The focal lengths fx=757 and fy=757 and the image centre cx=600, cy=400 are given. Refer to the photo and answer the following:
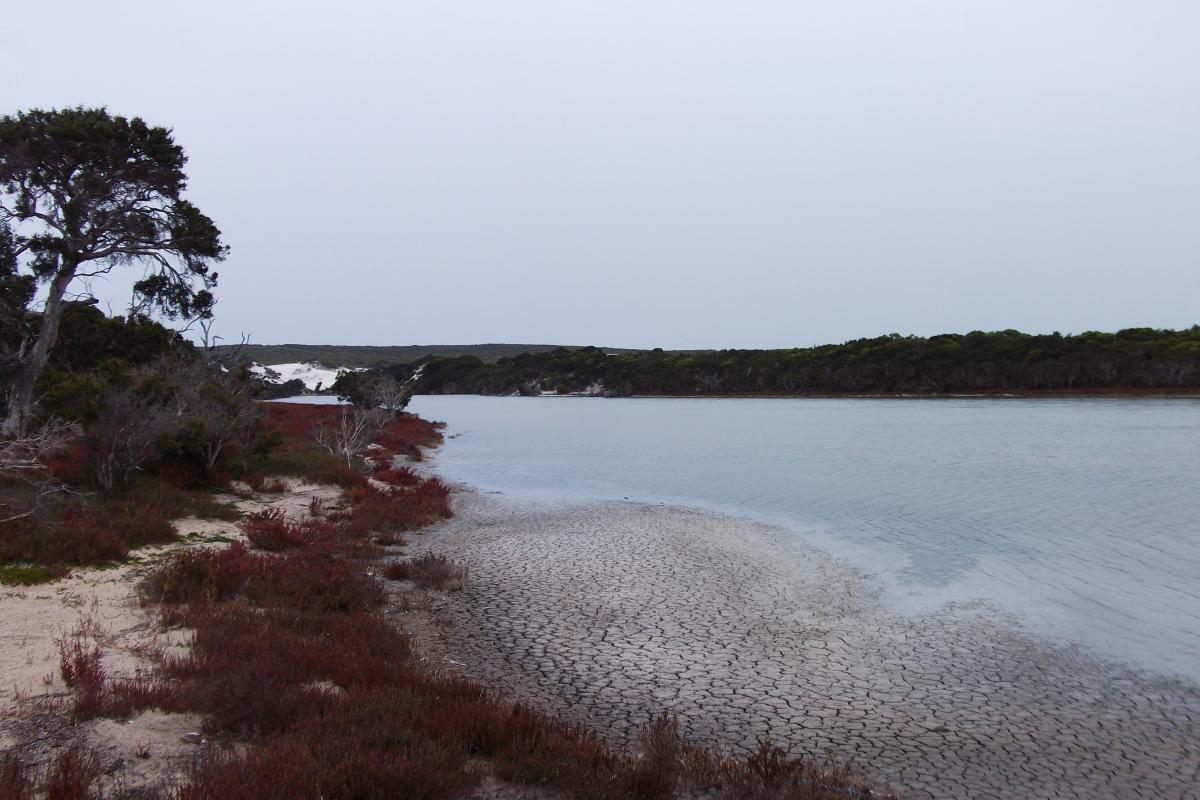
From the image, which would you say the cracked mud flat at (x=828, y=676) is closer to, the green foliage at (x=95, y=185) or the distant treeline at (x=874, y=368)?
the green foliage at (x=95, y=185)

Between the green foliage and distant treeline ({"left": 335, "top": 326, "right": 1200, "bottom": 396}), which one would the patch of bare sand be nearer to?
the green foliage

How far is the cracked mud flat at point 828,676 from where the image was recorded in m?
7.18

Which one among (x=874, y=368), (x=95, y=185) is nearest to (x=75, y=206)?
(x=95, y=185)

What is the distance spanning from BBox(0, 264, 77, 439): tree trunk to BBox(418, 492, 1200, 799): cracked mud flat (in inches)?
513

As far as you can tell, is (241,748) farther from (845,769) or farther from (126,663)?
(845,769)

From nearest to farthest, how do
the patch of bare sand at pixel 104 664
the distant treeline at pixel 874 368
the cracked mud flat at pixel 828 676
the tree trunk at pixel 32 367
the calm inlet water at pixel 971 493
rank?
the patch of bare sand at pixel 104 664
the cracked mud flat at pixel 828 676
the calm inlet water at pixel 971 493
the tree trunk at pixel 32 367
the distant treeline at pixel 874 368

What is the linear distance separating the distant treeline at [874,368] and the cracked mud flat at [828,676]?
57.2m

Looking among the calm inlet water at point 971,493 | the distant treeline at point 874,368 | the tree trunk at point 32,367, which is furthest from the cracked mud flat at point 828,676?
the distant treeline at point 874,368

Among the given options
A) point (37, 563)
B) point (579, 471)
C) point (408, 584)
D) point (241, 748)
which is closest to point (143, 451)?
point (37, 563)

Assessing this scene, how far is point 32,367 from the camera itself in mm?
20250

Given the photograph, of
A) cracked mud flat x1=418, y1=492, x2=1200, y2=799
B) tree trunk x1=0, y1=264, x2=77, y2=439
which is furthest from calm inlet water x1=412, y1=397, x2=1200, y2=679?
tree trunk x1=0, y1=264, x2=77, y2=439

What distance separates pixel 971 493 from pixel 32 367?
2801 centimetres

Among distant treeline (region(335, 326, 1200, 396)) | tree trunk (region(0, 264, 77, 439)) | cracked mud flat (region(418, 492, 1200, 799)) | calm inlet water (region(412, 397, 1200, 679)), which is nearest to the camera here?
cracked mud flat (region(418, 492, 1200, 799))

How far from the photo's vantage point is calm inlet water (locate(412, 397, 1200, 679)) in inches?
504
